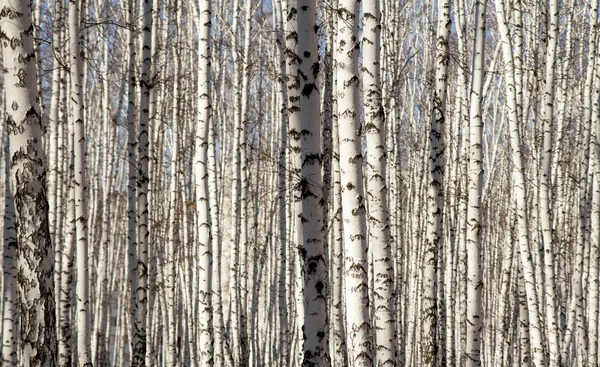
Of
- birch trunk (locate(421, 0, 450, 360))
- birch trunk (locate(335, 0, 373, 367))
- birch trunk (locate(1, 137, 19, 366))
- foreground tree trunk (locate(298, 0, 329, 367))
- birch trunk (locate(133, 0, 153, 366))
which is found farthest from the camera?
birch trunk (locate(133, 0, 153, 366))

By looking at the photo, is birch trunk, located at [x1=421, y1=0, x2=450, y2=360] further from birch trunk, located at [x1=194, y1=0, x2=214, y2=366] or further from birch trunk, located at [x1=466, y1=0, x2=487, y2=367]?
birch trunk, located at [x1=194, y1=0, x2=214, y2=366]

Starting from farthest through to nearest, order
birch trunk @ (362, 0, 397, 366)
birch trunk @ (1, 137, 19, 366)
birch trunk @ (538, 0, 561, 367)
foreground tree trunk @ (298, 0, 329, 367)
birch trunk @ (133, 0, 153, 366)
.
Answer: birch trunk @ (538, 0, 561, 367) < birch trunk @ (133, 0, 153, 366) < birch trunk @ (1, 137, 19, 366) < birch trunk @ (362, 0, 397, 366) < foreground tree trunk @ (298, 0, 329, 367)

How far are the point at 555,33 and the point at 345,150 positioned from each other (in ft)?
19.9

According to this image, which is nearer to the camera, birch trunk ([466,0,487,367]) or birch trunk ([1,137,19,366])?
birch trunk ([1,137,19,366])

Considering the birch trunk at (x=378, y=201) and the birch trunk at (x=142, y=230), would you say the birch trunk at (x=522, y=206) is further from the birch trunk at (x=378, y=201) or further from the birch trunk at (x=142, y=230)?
the birch trunk at (x=142, y=230)

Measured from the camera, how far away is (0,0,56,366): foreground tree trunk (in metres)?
5.12

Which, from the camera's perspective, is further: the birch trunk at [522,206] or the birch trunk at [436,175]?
the birch trunk at [522,206]

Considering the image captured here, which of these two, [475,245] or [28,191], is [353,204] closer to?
[28,191]

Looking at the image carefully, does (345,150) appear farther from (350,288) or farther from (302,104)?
(350,288)

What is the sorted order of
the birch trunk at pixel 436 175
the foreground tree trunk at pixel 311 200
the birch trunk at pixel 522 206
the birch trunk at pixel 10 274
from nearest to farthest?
1. the foreground tree trunk at pixel 311 200
2. the birch trunk at pixel 10 274
3. the birch trunk at pixel 436 175
4. the birch trunk at pixel 522 206

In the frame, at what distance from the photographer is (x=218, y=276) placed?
10625 millimetres

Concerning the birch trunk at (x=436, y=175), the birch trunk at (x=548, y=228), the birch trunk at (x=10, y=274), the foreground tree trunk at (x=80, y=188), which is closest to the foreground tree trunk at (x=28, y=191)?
the birch trunk at (x=10, y=274)

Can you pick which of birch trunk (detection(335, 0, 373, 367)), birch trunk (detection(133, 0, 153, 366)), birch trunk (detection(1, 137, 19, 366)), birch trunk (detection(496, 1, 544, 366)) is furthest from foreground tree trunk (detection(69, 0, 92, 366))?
birch trunk (detection(496, 1, 544, 366))

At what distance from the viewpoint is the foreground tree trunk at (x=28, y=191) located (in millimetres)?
5117
